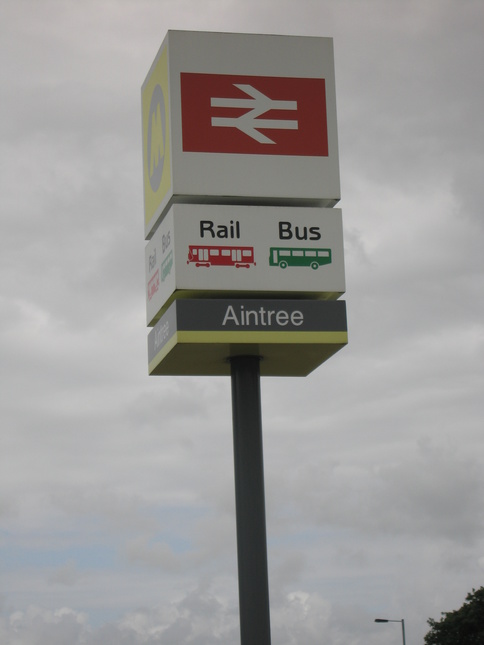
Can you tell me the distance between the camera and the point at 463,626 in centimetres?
6606

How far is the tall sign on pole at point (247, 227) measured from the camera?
26297 mm

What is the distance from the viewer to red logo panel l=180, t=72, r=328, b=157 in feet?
89.3

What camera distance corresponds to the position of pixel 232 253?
1049 inches

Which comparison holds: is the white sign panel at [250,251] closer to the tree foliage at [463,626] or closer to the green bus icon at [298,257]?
the green bus icon at [298,257]

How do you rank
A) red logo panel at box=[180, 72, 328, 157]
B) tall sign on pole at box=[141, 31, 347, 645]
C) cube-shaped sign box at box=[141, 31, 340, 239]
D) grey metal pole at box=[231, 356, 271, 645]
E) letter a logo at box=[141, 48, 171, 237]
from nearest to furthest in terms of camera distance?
grey metal pole at box=[231, 356, 271, 645]
tall sign on pole at box=[141, 31, 347, 645]
cube-shaped sign box at box=[141, 31, 340, 239]
red logo panel at box=[180, 72, 328, 157]
letter a logo at box=[141, 48, 171, 237]

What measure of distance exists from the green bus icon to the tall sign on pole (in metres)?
0.03

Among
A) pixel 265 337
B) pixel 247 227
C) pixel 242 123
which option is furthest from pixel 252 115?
pixel 265 337

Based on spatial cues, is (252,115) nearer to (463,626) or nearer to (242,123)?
(242,123)

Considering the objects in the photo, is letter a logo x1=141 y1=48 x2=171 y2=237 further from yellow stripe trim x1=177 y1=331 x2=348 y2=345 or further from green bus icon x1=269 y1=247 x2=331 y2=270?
yellow stripe trim x1=177 y1=331 x2=348 y2=345

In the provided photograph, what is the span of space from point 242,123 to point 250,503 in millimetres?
8683

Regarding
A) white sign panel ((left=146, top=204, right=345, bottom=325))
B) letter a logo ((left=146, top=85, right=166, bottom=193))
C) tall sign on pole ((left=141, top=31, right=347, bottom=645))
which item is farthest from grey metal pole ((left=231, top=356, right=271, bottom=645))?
letter a logo ((left=146, top=85, right=166, bottom=193))

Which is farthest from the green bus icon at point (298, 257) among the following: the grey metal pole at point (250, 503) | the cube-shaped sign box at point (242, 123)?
the grey metal pole at point (250, 503)

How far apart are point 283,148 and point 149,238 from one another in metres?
4.10

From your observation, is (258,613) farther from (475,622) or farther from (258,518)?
(475,622)
